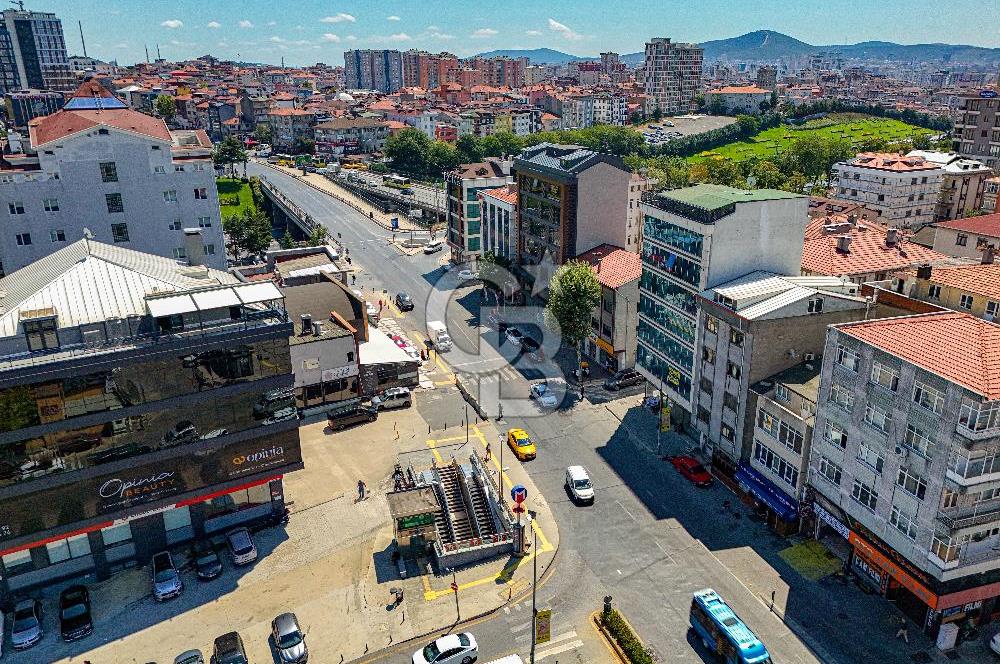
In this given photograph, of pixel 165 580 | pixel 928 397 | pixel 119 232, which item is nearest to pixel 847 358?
pixel 928 397

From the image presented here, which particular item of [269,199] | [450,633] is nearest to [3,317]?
[450,633]

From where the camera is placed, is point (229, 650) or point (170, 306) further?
point (170, 306)

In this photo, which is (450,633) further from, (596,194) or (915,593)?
(596,194)

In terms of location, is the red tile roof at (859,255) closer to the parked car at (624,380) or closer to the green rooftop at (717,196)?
the green rooftop at (717,196)

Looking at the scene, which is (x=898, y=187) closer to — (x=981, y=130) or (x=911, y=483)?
(x=981, y=130)

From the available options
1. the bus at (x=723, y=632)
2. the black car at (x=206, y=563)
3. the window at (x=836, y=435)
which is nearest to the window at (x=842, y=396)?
the window at (x=836, y=435)

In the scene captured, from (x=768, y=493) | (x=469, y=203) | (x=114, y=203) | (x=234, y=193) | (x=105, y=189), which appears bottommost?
(x=768, y=493)

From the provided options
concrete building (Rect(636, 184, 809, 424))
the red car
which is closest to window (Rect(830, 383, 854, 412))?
the red car
